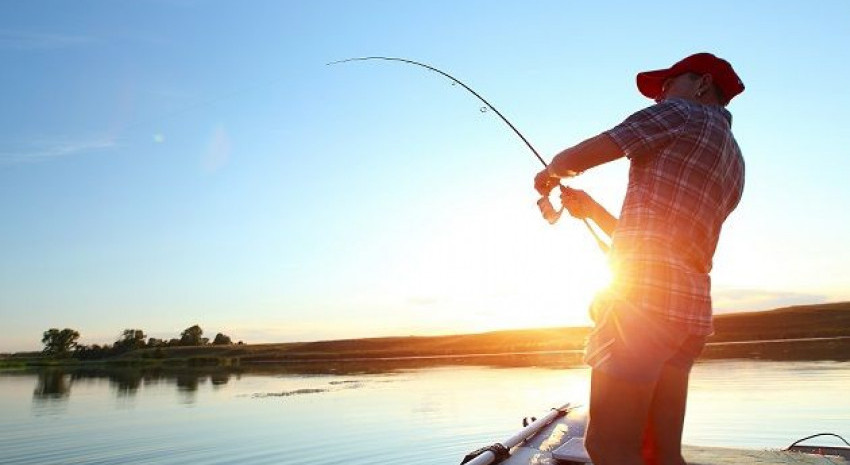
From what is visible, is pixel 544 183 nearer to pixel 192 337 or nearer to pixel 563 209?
pixel 563 209

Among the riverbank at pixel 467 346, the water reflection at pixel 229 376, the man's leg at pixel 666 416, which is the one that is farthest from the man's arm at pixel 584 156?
the riverbank at pixel 467 346

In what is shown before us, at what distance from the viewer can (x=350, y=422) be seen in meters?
23.9

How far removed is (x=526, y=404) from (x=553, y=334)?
315ft

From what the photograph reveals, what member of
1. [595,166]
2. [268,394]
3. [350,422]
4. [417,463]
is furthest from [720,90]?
[268,394]

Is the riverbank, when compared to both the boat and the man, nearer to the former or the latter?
the boat

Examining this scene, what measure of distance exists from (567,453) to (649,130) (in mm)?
4082

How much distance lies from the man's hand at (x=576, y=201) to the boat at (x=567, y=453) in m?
2.76

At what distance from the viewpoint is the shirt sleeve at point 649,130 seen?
2854 mm

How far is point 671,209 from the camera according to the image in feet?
9.25

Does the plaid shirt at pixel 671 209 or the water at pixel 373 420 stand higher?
the plaid shirt at pixel 671 209

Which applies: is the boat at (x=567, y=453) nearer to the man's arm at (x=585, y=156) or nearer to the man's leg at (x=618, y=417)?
the man's leg at (x=618, y=417)

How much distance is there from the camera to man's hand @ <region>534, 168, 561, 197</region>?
11.6 feet

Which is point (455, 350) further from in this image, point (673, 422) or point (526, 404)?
point (673, 422)

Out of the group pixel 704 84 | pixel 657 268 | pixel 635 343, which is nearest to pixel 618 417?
pixel 635 343
